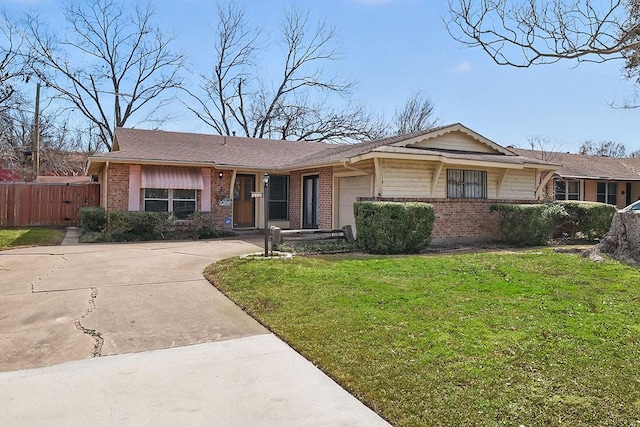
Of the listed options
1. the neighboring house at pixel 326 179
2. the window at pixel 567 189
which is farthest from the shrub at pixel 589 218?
the window at pixel 567 189

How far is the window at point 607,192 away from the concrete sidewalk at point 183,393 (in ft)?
80.3

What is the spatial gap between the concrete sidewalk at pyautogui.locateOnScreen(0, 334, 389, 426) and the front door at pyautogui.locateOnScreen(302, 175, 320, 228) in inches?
449

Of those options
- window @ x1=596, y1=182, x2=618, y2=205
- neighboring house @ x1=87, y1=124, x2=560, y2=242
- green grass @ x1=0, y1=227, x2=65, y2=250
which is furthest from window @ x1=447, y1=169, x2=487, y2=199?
window @ x1=596, y1=182, x2=618, y2=205

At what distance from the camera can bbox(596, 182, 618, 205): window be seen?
2380cm

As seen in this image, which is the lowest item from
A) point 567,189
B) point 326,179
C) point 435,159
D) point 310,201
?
point 310,201

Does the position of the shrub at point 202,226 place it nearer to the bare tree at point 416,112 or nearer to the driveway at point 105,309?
the driveway at point 105,309

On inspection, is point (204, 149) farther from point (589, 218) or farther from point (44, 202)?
point (589, 218)

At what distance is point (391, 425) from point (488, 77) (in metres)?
11.5

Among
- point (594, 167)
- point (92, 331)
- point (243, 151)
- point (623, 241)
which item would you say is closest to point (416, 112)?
point (594, 167)

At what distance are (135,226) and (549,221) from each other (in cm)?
1237

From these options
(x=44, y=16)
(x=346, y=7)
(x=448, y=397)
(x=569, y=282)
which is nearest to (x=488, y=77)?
(x=346, y=7)

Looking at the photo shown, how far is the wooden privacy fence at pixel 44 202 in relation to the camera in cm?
1788

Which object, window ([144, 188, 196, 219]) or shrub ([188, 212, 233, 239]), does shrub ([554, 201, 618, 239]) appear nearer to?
shrub ([188, 212, 233, 239])

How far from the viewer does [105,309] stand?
584 centimetres
